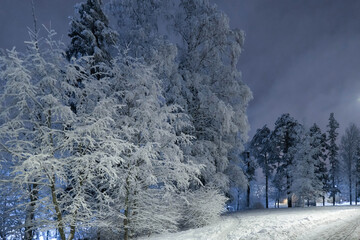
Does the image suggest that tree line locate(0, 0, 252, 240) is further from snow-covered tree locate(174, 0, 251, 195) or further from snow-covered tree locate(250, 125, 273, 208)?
snow-covered tree locate(250, 125, 273, 208)

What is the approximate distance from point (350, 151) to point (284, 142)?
42.4 ft

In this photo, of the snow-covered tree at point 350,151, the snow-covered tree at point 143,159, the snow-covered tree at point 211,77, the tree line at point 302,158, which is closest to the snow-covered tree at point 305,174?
the tree line at point 302,158

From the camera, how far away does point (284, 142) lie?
31.7 meters

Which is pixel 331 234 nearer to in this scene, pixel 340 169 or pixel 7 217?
pixel 7 217

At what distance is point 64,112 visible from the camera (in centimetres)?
671

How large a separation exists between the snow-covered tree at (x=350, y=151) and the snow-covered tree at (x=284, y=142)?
11679 millimetres

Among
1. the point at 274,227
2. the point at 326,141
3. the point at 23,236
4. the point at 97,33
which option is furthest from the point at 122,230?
the point at 326,141

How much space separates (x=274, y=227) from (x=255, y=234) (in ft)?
4.61

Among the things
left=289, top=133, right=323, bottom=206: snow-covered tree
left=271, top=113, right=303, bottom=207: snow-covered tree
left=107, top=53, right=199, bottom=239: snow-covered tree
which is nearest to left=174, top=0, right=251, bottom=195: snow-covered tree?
left=107, top=53, right=199, bottom=239: snow-covered tree

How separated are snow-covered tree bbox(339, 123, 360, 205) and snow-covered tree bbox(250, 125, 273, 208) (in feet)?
41.9

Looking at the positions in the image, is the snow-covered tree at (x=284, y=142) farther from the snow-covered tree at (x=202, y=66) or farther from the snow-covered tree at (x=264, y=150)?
the snow-covered tree at (x=202, y=66)

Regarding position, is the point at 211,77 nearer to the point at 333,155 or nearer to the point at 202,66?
A: the point at 202,66

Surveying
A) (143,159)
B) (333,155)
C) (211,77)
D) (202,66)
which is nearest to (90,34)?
(202,66)

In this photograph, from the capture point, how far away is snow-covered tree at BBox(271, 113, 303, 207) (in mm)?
30720
